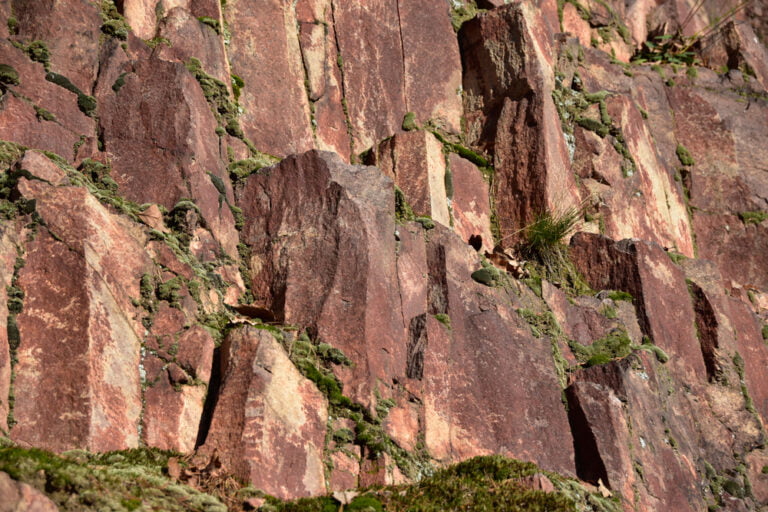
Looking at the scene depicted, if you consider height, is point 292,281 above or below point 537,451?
above

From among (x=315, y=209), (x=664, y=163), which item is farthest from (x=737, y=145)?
(x=315, y=209)

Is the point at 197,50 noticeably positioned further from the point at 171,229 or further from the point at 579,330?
the point at 579,330

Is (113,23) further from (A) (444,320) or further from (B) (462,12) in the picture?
(B) (462,12)

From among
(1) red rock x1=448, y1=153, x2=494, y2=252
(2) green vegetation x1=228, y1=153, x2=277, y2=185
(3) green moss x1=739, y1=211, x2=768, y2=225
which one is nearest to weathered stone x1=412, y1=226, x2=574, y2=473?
(1) red rock x1=448, y1=153, x2=494, y2=252

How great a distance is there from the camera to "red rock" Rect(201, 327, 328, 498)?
31.9ft

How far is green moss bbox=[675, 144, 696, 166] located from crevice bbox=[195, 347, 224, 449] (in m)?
12.9

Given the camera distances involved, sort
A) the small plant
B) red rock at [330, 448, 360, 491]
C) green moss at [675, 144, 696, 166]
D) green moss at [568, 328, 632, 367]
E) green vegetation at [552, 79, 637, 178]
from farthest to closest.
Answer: green moss at [675, 144, 696, 166] < green vegetation at [552, 79, 637, 178] < the small plant < green moss at [568, 328, 632, 367] < red rock at [330, 448, 360, 491]

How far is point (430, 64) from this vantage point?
683 inches

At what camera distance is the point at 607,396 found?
42.4ft

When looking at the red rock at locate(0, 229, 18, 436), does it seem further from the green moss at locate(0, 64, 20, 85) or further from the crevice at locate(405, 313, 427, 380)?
the crevice at locate(405, 313, 427, 380)

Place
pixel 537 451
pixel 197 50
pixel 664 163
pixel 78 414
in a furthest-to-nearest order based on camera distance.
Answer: pixel 664 163 → pixel 197 50 → pixel 537 451 → pixel 78 414

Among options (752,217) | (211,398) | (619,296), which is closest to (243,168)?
(211,398)

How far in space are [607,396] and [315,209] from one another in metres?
4.32

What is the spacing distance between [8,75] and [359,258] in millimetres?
4434
